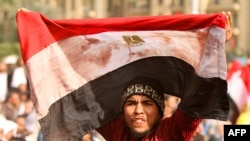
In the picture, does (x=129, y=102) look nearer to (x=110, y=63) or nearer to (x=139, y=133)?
(x=139, y=133)

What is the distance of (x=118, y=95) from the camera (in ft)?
18.5

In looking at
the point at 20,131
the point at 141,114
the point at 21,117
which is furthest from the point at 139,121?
the point at 21,117

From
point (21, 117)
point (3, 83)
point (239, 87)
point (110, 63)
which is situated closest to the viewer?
point (110, 63)

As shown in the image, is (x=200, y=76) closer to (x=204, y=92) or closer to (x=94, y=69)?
(x=204, y=92)

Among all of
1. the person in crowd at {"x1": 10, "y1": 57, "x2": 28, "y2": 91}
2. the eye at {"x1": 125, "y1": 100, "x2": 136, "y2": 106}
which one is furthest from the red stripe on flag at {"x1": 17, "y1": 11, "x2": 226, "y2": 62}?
the person in crowd at {"x1": 10, "y1": 57, "x2": 28, "y2": 91}

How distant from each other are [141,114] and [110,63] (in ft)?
1.95

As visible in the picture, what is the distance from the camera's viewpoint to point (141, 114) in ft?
16.6

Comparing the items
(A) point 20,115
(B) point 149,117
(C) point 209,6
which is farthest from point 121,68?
(C) point 209,6

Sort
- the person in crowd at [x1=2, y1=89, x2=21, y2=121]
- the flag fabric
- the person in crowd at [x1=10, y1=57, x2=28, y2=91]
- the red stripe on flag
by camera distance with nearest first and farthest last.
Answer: the red stripe on flag < the person in crowd at [x1=2, y1=89, x2=21, y2=121] < the flag fabric < the person in crowd at [x1=10, y1=57, x2=28, y2=91]

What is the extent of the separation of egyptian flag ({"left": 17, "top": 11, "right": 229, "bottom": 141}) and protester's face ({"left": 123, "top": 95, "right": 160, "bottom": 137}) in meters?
0.20

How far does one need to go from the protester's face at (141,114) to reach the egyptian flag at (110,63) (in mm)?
201

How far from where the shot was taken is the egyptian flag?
16.8 ft

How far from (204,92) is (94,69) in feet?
2.64

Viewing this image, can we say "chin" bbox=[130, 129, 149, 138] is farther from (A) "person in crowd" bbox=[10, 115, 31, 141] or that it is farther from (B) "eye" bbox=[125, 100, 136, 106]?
(A) "person in crowd" bbox=[10, 115, 31, 141]
